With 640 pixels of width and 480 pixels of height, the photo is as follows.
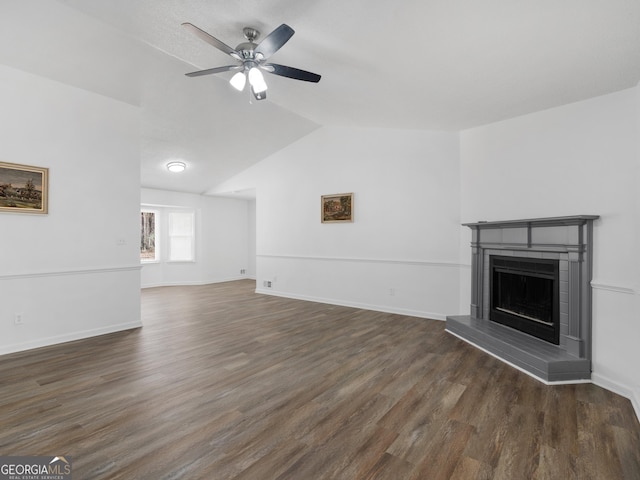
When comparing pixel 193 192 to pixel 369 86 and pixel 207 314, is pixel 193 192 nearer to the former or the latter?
pixel 207 314

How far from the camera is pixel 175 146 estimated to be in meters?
5.79

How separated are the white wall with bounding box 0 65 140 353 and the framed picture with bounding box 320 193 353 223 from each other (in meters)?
3.17

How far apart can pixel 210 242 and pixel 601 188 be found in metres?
8.27

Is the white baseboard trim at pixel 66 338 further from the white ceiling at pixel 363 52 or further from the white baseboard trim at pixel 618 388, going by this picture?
the white baseboard trim at pixel 618 388

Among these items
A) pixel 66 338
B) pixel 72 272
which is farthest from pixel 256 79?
pixel 66 338

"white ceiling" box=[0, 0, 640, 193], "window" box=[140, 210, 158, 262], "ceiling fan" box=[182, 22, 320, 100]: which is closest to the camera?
"white ceiling" box=[0, 0, 640, 193]

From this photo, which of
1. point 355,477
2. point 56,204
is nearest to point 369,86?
point 355,477

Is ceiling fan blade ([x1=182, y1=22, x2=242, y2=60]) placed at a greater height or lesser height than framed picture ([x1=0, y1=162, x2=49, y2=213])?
greater

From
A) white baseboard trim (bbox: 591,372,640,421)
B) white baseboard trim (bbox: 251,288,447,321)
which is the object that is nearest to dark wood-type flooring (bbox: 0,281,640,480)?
white baseboard trim (bbox: 591,372,640,421)

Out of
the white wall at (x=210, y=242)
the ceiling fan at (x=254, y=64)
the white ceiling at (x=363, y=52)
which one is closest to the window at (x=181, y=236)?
the white wall at (x=210, y=242)

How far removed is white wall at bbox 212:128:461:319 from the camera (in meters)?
4.81

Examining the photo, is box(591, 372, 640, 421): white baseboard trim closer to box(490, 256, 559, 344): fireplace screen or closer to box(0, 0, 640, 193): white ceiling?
box(490, 256, 559, 344): fireplace screen

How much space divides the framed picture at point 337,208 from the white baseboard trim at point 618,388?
12.7ft

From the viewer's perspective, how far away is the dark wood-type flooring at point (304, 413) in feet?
5.84
